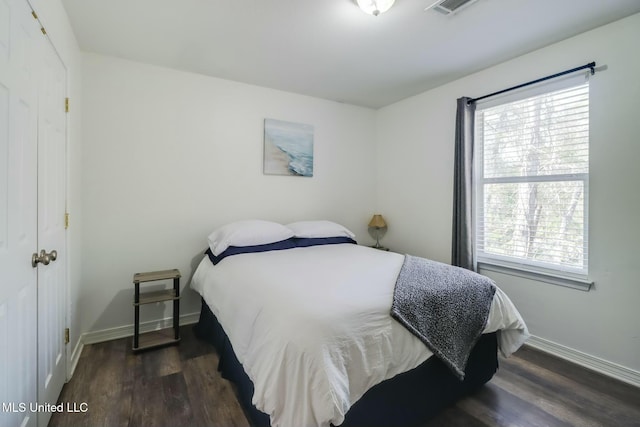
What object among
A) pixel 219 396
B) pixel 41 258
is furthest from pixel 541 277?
pixel 41 258

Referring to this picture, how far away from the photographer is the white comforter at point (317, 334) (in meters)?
1.13

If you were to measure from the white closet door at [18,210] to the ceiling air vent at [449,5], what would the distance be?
2119mm

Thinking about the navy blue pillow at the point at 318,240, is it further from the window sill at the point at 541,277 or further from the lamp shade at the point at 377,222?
the window sill at the point at 541,277

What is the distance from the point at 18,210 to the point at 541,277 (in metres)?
3.34

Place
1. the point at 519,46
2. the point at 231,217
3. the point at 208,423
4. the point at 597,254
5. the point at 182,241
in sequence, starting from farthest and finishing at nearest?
1. the point at 231,217
2. the point at 182,241
3. the point at 519,46
4. the point at 597,254
5. the point at 208,423

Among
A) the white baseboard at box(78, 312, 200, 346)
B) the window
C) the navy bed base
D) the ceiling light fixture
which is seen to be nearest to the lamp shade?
the window

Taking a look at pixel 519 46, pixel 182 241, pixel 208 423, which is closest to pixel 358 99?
pixel 519 46

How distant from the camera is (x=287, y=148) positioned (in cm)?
336

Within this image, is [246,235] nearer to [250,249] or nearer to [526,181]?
[250,249]

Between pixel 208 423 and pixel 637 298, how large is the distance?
9.24 ft

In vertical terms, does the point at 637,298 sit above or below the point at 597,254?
below

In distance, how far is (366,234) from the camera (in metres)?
4.04

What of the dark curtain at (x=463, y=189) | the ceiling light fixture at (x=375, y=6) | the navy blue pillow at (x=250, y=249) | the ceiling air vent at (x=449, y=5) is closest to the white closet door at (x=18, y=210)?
the navy blue pillow at (x=250, y=249)

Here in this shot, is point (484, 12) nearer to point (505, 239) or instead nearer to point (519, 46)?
point (519, 46)
